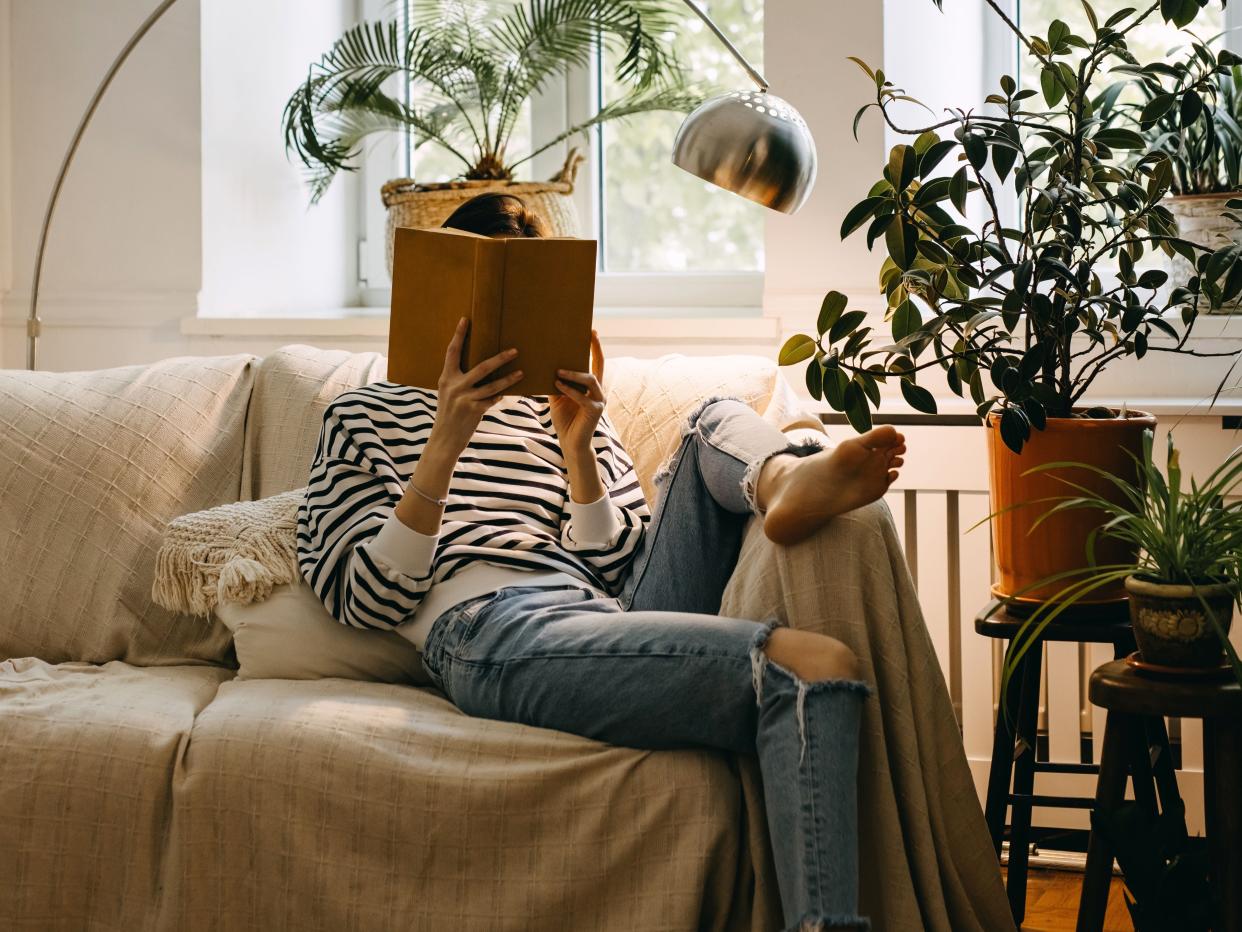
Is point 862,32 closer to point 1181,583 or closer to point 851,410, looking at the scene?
point 851,410

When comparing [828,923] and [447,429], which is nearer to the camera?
[828,923]

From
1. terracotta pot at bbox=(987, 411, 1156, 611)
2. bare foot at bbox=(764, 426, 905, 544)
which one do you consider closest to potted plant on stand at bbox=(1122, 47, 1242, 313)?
terracotta pot at bbox=(987, 411, 1156, 611)

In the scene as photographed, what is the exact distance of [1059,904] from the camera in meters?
2.04

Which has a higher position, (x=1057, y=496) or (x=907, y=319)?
(x=907, y=319)

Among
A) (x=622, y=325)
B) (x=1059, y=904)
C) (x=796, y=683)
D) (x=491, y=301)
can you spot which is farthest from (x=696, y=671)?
(x=622, y=325)

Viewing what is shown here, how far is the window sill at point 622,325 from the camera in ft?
7.96

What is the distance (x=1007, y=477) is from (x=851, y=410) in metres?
0.21

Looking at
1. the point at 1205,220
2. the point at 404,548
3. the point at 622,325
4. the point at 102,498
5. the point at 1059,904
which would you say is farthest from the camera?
the point at 622,325

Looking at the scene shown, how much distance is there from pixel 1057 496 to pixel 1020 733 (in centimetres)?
37

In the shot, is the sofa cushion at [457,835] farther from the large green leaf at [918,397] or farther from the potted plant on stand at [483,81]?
the potted plant on stand at [483,81]

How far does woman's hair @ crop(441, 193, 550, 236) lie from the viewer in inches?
69.1

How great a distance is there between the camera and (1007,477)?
1.65m

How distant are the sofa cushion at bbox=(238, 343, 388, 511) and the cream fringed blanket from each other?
17cm

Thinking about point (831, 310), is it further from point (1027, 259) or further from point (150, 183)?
point (150, 183)
